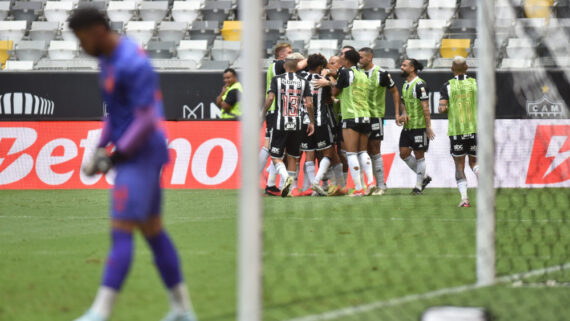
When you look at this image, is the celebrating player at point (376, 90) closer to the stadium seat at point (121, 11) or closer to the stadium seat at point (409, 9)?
the stadium seat at point (409, 9)

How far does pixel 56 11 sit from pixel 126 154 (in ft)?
69.2

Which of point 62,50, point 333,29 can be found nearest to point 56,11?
point 62,50

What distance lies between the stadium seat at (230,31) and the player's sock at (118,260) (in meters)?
18.6

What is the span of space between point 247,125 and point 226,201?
9.68m

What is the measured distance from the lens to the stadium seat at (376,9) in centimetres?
2395

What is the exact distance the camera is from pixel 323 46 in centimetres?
2225

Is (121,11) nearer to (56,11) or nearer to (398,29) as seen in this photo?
(56,11)

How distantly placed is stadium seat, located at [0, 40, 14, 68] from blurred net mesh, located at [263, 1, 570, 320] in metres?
11.4

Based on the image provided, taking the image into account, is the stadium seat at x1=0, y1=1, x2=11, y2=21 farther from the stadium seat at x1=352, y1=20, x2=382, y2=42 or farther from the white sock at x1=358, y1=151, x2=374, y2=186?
the white sock at x1=358, y1=151, x2=374, y2=186

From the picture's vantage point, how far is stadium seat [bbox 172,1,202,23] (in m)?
24.6

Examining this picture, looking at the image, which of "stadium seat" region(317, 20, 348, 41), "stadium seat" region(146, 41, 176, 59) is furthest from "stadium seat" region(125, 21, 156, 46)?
"stadium seat" region(317, 20, 348, 41)

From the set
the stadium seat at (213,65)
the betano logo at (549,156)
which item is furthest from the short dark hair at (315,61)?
the stadium seat at (213,65)

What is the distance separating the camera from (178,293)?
208 inches

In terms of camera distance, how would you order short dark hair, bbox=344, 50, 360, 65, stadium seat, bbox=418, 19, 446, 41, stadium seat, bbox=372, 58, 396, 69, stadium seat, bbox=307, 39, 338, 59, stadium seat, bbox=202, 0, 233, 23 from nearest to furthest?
short dark hair, bbox=344, 50, 360, 65 → stadium seat, bbox=372, 58, 396, 69 → stadium seat, bbox=307, 39, 338, 59 → stadium seat, bbox=418, 19, 446, 41 → stadium seat, bbox=202, 0, 233, 23
